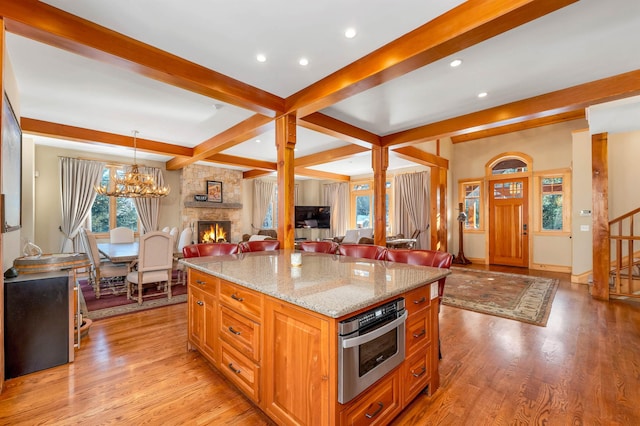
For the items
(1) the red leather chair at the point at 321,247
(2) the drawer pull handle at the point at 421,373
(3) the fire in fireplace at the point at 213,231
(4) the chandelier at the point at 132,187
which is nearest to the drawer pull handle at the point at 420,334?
(2) the drawer pull handle at the point at 421,373

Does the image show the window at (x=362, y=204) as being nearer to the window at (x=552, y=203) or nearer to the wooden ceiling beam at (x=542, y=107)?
the window at (x=552, y=203)

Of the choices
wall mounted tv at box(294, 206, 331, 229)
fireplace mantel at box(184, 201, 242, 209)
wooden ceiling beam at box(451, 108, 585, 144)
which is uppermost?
wooden ceiling beam at box(451, 108, 585, 144)

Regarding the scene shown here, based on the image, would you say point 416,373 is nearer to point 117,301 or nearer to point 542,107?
point 542,107

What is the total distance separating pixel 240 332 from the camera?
1888mm

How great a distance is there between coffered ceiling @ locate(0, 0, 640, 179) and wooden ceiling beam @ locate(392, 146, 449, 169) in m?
1.24

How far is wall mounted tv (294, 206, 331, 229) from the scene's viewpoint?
10.1 metres

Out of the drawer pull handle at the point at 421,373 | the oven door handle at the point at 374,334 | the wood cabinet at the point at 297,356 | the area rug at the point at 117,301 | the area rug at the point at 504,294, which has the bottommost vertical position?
the area rug at the point at 504,294

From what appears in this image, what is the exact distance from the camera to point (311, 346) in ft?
4.54

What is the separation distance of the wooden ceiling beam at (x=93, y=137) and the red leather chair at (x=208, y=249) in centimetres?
358

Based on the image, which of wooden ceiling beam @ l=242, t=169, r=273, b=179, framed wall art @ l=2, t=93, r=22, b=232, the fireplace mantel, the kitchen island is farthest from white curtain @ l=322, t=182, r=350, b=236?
framed wall art @ l=2, t=93, r=22, b=232

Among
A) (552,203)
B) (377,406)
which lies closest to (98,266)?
(377,406)

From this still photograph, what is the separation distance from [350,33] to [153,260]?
387cm

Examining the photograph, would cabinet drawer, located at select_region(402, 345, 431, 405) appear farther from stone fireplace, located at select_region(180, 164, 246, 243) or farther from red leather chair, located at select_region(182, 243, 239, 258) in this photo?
stone fireplace, located at select_region(180, 164, 246, 243)

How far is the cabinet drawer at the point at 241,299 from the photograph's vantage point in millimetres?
1729
